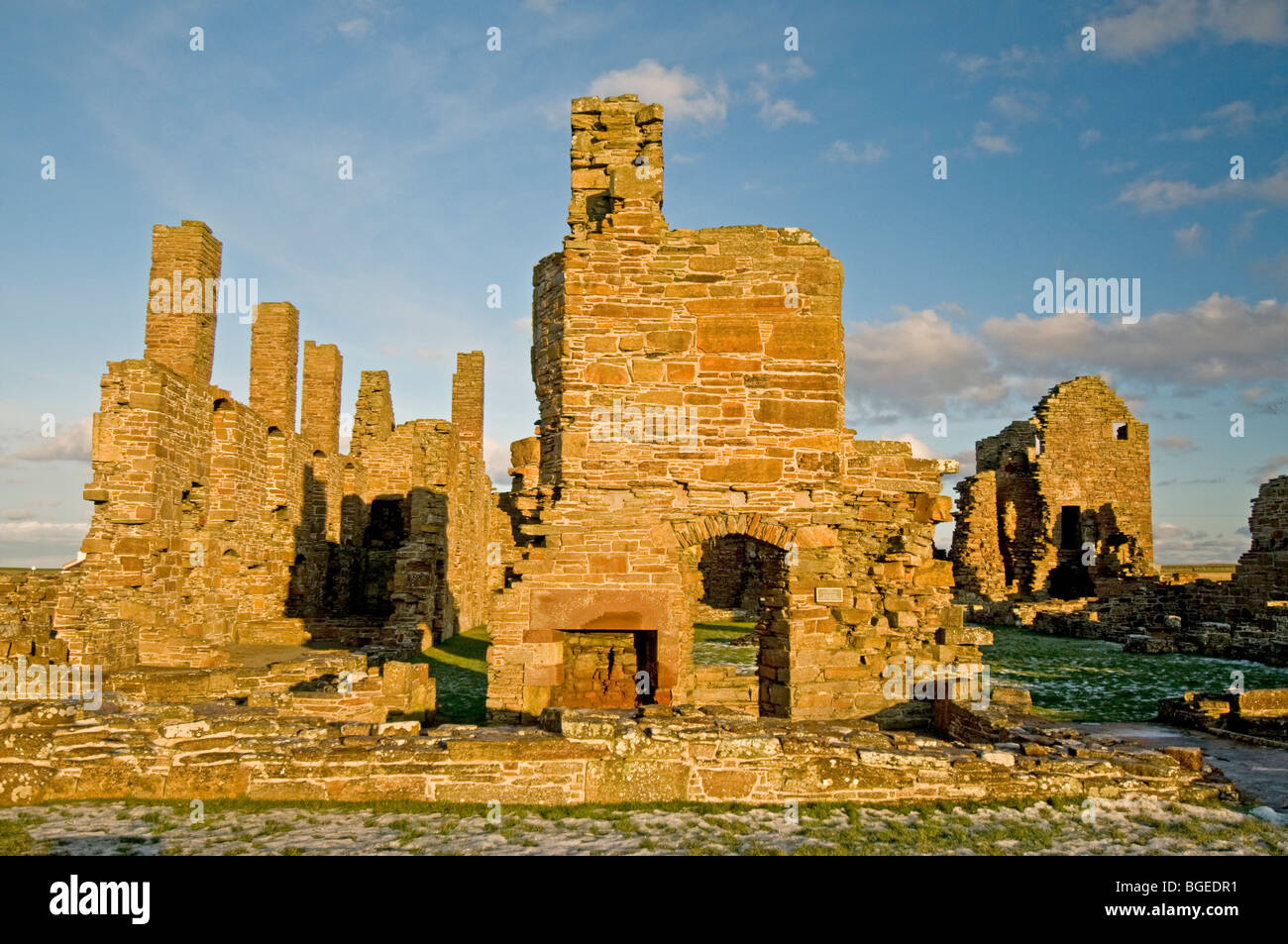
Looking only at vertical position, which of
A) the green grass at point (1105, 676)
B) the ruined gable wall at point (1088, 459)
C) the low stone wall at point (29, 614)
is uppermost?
the ruined gable wall at point (1088, 459)

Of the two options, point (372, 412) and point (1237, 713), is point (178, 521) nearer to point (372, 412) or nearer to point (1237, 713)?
point (372, 412)

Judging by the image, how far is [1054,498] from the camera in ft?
106

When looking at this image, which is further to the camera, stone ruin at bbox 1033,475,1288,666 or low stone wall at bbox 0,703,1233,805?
stone ruin at bbox 1033,475,1288,666

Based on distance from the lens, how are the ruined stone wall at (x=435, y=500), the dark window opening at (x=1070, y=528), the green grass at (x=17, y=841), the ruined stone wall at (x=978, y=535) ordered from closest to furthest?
the green grass at (x=17, y=841)
the ruined stone wall at (x=435, y=500)
the ruined stone wall at (x=978, y=535)
the dark window opening at (x=1070, y=528)

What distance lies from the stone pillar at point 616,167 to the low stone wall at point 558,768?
22.5 feet

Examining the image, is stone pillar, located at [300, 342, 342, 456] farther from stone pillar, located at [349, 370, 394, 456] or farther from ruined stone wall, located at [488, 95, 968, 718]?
ruined stone wall, located at [488, 95, 968, 718]

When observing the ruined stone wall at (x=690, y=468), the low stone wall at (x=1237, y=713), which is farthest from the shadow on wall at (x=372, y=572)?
the low stone wall at (x=1237, y=713)

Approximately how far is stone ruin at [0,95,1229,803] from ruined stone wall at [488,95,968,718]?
0.12 ft

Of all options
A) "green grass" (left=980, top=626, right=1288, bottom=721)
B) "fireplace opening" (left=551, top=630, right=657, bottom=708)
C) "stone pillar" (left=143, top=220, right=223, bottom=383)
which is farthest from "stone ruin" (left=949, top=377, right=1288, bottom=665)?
"stone pillar" (left=143, top=220, right=223, bottom=383)

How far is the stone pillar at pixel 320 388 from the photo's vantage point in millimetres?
26969

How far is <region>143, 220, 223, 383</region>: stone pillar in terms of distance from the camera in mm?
17828

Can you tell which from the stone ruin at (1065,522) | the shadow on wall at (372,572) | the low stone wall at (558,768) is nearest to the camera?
the low stone wall at (558,768)

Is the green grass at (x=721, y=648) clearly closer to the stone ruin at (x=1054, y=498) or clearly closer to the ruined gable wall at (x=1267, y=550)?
the stone ruin at (x=1054, y=498)

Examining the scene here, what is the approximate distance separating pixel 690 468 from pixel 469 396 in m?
22.8
